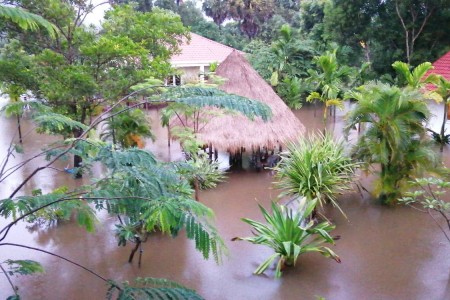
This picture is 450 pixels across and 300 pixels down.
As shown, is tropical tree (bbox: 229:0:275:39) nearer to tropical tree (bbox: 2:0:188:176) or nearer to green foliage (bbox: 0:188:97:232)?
tropical tree (bbox: 2:0:188:176)

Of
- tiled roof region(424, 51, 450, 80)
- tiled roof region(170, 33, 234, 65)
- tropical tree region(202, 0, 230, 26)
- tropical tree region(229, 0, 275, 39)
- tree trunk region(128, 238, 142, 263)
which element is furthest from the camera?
tropical tree region(202, 0, 230, 26)

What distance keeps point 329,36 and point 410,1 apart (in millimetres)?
3782

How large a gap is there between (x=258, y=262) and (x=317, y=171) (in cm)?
209

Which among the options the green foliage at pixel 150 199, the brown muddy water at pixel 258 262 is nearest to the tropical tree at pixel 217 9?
the brown muddy water at pixel 258 262

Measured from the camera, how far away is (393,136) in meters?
7.75

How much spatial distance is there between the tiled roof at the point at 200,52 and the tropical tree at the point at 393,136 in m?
12.6

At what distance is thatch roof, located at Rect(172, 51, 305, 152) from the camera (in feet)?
33.4

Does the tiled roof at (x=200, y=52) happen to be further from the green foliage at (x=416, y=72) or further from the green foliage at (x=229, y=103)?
the green foliage at (x=229, y=103)

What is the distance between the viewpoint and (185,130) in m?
9.27

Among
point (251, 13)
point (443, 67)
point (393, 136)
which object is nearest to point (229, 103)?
point (393, 136)

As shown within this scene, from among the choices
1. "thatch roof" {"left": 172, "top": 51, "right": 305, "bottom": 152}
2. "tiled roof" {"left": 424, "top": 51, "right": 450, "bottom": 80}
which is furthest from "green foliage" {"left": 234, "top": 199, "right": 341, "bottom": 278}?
"tiled roof" {"left": 424, "top": 51, "right": 450, "bottom": 80}

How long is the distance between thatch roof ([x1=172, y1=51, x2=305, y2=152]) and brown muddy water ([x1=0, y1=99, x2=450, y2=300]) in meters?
1.88

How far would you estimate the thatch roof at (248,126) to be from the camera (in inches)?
401

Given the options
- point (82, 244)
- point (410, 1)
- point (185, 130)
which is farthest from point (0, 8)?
point (410, 1)
